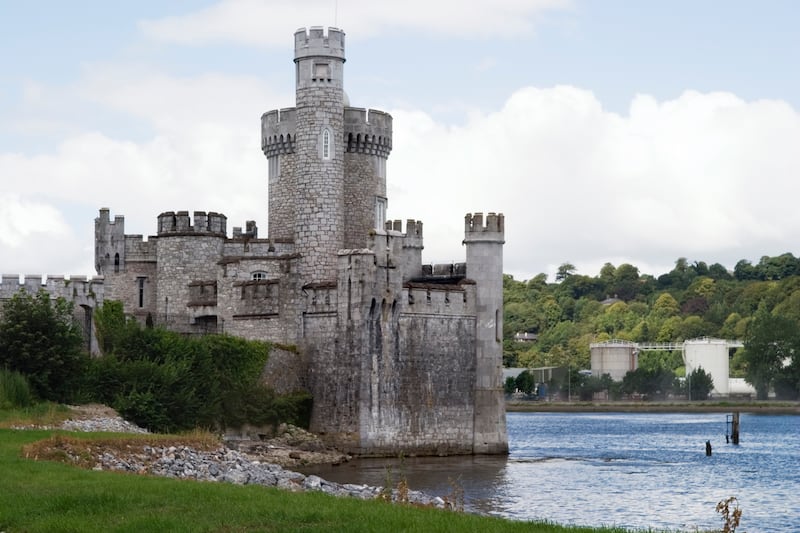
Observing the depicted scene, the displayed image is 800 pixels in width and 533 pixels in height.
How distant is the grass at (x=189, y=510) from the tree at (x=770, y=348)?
12063cm

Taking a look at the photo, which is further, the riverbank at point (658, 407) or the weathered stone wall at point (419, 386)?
the riverbank at point (658, 407)

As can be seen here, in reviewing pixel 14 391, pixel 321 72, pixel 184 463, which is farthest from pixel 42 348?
pixel 321 72

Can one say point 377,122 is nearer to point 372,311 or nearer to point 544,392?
point 372,311

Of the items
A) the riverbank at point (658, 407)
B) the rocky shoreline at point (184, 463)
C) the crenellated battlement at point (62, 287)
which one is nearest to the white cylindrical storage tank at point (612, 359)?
the riverbank at point (658, 407)

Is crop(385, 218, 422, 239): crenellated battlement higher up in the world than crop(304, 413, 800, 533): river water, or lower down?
higher up

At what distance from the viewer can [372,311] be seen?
194 ft

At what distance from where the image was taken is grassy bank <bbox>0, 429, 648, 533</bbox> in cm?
2603

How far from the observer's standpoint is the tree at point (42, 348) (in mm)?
52688

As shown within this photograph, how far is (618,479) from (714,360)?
110 meters

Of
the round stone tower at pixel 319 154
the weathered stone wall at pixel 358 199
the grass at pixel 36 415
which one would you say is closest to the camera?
the grass at pixel 36 415

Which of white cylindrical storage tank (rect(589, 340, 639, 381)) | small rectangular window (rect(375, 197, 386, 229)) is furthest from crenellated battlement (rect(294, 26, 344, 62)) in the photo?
white cylindrical storage tank (rect(589, 340, 639, 381))

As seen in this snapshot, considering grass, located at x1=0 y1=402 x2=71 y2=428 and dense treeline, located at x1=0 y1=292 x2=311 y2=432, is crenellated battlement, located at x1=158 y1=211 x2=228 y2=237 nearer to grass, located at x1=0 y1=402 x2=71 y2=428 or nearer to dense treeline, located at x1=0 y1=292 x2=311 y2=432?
dense treeline, located at x1=0 y1=292 x2=311 y2=432

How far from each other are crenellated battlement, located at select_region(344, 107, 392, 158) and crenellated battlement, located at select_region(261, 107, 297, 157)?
2396mm

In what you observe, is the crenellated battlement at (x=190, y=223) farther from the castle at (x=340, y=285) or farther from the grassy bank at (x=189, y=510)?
the grassy bank at (x=189, y=510)
